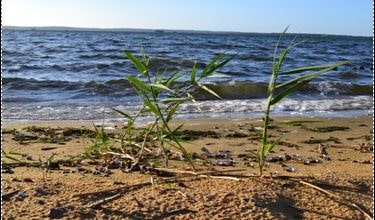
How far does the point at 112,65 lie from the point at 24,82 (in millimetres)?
4557

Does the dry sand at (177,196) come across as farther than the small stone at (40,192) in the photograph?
No

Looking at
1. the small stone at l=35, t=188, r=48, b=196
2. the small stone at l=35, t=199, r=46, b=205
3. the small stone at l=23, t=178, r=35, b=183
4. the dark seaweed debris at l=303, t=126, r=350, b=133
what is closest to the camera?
the small stone at l=35, t=199, r=46, b=205

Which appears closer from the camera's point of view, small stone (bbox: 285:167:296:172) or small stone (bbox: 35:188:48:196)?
small stone (bbox: 35:188:48:196)

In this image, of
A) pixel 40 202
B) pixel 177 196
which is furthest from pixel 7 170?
pixel 177 196

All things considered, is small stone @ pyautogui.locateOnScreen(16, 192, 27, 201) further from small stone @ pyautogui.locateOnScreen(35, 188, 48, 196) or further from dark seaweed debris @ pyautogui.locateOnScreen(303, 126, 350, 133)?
dark seaweed debris @ pyautogui.locateOnScreen(303, 126, 350, 133)

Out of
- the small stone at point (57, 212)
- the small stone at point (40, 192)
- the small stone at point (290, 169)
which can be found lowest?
the small stone at point (290, 169)

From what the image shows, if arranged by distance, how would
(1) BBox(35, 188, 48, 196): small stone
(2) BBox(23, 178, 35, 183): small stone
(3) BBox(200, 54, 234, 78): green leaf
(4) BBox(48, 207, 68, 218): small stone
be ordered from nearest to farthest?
(4) BBox(48, 207, 68, 218): small stone
(1) BBox(35, 188, 48, 196): small stone
(2) BBox(23, 178, 35, 183): small stone
(3) BBox(200, 54, 234, 78): green leaf

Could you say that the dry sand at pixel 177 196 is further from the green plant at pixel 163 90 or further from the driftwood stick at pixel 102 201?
the green plant at pixel 163 90

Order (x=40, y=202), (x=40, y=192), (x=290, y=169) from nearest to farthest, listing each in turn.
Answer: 1. (x=40, y=202)
2. (x=40, y=192)
3. (x=290, y=169)

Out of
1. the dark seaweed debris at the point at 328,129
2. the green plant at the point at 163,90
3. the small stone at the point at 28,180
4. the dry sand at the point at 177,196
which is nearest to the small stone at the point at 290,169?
the dry sand at the point at 177,196

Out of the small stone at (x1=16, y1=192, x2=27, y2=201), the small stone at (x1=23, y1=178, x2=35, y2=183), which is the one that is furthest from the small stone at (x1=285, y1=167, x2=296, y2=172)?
the small stone at (x1=16, y1=192, x2=27, y2=201)

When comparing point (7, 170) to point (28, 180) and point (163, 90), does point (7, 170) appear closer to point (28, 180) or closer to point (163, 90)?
point (28, 180)

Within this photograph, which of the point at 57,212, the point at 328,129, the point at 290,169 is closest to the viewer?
the point at 57,212

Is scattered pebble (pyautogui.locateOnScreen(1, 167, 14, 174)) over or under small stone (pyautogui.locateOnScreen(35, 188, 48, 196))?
under
